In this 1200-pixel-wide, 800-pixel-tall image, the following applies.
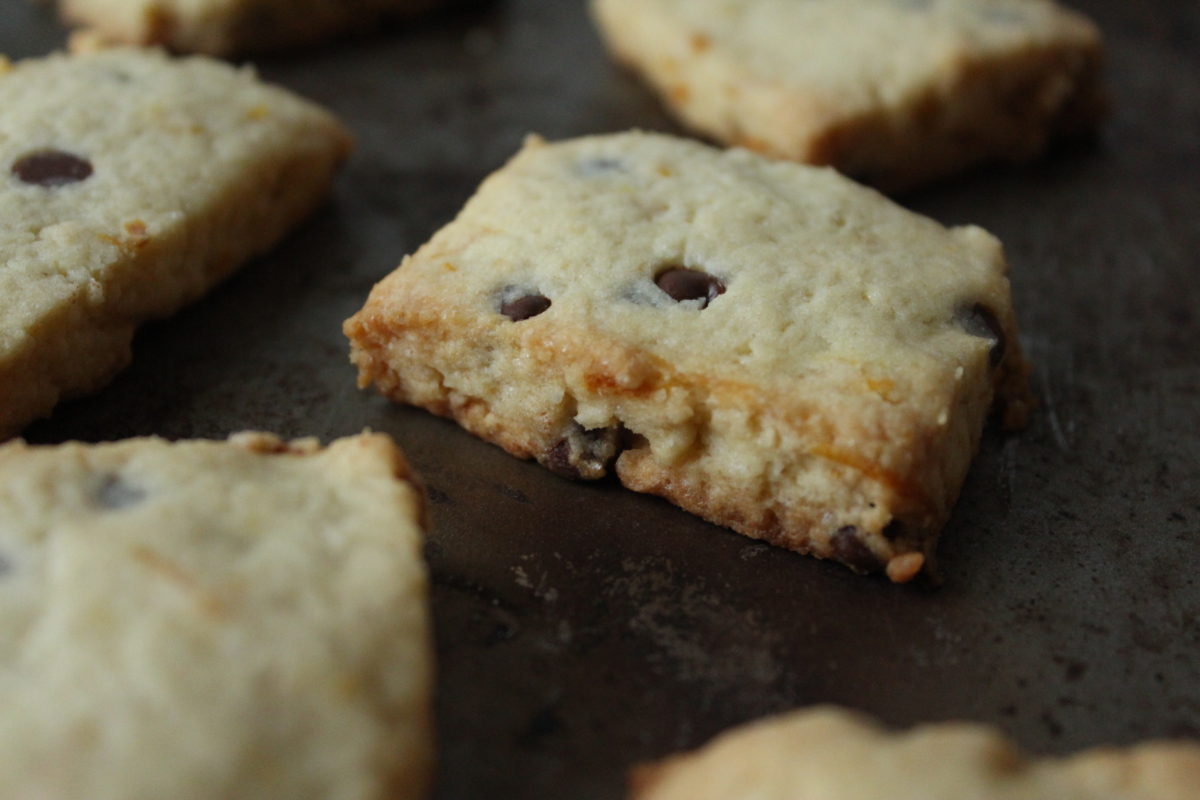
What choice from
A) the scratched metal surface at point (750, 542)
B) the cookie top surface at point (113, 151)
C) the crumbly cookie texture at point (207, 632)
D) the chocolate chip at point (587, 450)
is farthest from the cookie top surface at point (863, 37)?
the crumbly cookie texture at point (207, 632)

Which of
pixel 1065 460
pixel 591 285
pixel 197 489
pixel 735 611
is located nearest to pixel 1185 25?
pixel 1065 460

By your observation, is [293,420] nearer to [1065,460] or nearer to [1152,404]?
[1065,460]

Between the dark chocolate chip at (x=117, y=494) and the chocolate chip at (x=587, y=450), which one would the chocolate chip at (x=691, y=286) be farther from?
the dark chocolate chip at (x=117, y=494)

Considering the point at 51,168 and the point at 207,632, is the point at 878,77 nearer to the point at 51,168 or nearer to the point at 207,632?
the point at 51,168

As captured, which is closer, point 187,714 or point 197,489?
point 187,714

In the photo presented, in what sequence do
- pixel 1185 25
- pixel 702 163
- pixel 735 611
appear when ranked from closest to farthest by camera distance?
pixel 735 611
pixel 702 163
pixel 1185 25
